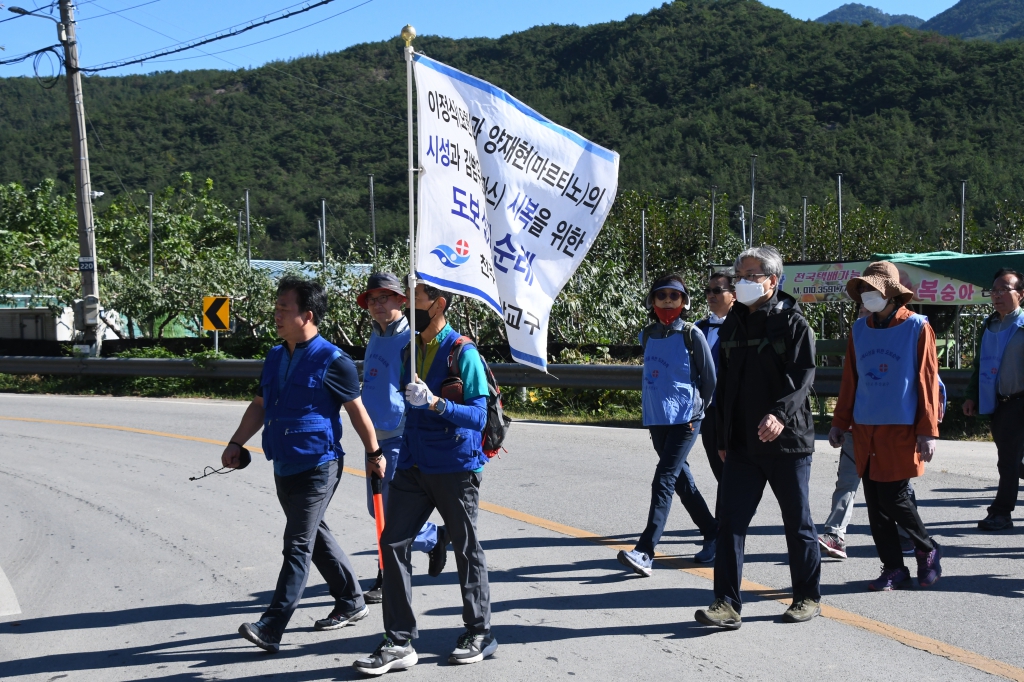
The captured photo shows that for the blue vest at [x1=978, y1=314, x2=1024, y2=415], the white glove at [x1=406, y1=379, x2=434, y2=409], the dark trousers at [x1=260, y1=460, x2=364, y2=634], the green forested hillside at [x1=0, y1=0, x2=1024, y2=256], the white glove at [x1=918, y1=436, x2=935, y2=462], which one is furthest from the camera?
the green forested hillside at [x1=0, y1=0, x2=1024, y2=256]

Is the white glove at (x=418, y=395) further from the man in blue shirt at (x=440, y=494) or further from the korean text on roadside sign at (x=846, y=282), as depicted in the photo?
the korean text on roadside sign at (x=846, y=282)

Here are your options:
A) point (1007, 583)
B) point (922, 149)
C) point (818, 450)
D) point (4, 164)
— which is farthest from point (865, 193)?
point (4, 164)

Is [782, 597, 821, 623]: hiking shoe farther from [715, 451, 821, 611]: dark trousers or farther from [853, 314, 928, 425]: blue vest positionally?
[853, 314, 928, 425]: blue vest

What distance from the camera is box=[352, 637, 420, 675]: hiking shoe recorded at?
4.61 m

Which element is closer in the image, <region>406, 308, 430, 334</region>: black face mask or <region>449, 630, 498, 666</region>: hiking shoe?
<region>449, 630, 498, 666</region>: hiking shoe

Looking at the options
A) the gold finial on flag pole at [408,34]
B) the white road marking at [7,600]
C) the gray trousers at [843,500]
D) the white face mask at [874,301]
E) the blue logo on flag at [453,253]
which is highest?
the gold finial on flag pole at [408,34]

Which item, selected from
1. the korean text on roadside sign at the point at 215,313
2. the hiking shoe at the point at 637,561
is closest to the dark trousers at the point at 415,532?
the hiking shoe at the point at 637,561

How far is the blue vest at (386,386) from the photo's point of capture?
5898mm

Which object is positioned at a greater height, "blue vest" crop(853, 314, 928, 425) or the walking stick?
"blue vest" crop(853, 314, 928, 425)

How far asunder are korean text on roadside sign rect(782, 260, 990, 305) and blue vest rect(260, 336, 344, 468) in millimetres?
9004

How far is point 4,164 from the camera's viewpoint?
93000 mm

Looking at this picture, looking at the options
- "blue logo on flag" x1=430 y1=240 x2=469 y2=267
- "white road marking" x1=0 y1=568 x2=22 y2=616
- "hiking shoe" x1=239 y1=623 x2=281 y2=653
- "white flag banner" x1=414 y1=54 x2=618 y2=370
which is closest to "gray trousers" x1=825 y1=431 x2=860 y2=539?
"white flag banner" x1=414 y1=54 x2=618 y2=370

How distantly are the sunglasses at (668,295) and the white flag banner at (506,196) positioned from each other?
4.62ft

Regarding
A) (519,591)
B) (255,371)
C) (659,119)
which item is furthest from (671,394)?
(659,119)
